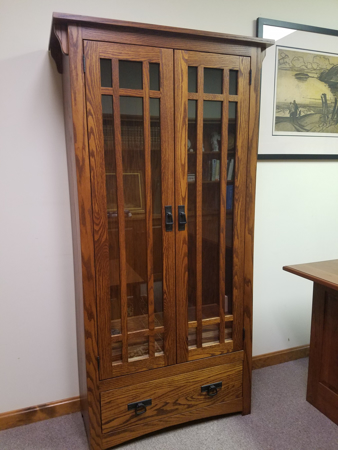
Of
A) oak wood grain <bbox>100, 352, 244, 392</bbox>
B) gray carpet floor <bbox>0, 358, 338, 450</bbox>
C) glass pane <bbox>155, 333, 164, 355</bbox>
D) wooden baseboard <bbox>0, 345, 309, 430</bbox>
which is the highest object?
glass pane <bbox>155, 333, 164, 355</bbox>

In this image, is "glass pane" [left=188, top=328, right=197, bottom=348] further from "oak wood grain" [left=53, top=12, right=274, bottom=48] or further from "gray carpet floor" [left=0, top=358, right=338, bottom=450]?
"oak wood grain" [left=53, top=12, right=274, bottom=48]

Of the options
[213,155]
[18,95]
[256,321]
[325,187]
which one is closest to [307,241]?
[325,187]

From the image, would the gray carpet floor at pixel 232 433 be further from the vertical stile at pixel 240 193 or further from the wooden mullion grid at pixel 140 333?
the wooden mullion grid at pixel 140 333

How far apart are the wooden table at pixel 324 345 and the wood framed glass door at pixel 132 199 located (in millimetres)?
743

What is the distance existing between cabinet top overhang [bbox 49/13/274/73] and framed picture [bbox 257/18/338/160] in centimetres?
49

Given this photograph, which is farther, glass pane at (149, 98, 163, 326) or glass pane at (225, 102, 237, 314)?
glass pane at (225, 102, 237, 314)

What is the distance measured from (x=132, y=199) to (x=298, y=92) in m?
1.34

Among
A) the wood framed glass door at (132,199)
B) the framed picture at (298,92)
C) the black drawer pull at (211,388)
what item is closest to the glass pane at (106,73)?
the wood framed glass door at (132,199)

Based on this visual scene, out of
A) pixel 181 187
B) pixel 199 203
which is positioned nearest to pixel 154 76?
pixel 181 187

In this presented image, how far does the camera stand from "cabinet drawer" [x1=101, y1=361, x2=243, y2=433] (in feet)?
5.22

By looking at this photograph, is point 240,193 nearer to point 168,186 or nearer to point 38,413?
point 168,186

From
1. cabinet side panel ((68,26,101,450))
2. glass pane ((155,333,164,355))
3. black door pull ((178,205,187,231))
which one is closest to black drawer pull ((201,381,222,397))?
glass pane ((155,333,164,355))

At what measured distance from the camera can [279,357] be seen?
2.36m

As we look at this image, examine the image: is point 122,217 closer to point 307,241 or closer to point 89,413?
point 89,413
